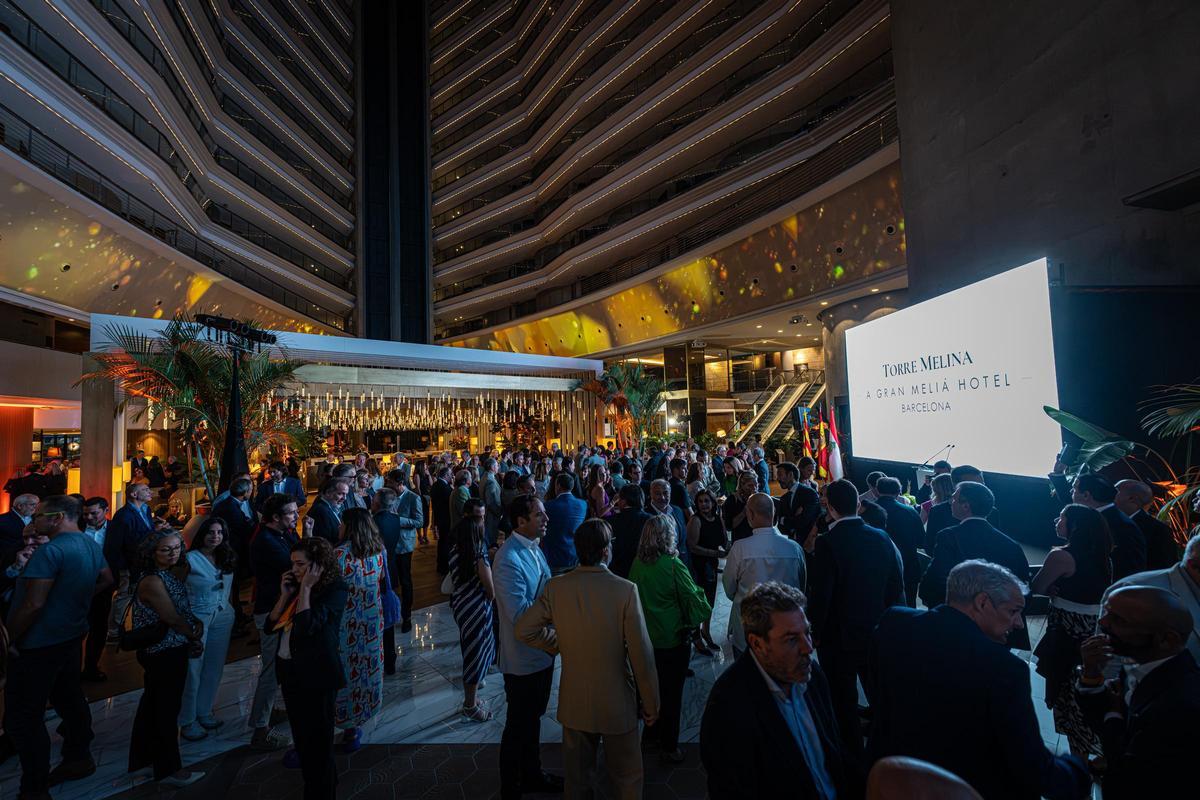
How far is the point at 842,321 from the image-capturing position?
49.0 feet

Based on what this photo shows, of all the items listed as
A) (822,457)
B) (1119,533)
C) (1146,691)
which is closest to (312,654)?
(1146,691)

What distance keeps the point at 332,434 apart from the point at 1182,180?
72.5 ft

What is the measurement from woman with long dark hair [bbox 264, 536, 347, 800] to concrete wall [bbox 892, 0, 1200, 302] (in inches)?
279

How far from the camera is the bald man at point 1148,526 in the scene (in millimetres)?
2842

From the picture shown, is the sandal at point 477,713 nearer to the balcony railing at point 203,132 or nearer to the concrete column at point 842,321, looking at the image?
the concrete column at point 842,321

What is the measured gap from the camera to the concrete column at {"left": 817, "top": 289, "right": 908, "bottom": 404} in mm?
13602

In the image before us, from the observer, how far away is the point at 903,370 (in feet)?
23.3

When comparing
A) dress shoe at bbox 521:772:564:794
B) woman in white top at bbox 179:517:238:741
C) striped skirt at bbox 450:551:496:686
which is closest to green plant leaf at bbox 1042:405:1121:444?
dress shoe at bbox 521:772:564:794

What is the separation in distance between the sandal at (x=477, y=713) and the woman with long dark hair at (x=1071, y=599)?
314cm

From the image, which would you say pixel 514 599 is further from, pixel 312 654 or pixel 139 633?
pixel 139 633

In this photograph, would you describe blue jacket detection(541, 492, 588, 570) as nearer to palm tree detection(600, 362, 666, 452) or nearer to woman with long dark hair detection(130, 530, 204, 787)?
woman with long dark hair detection(130, 530, 204, 787)

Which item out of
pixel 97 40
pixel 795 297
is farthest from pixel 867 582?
pixel 97 40

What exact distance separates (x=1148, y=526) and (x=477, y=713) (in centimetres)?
400

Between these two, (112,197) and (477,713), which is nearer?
(477,713)
